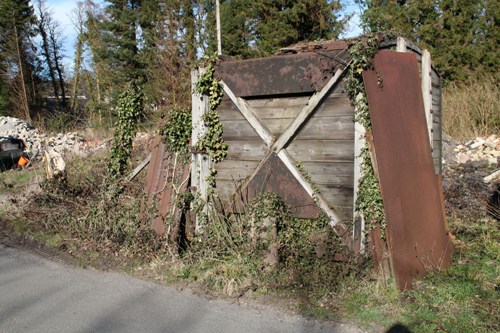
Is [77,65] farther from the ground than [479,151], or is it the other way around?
[77,65]

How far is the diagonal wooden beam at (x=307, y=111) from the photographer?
4.98 meters

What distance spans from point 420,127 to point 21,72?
3473 centimetres

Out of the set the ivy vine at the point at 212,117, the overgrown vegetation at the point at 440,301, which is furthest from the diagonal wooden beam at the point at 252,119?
the overgrown vegetation at the point at 440,301

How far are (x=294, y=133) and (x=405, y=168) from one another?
134 centimetres

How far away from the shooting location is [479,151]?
1151cm

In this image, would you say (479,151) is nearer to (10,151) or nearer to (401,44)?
(401,44)

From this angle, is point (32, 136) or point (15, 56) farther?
point (15, 56)

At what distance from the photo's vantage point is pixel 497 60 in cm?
1848

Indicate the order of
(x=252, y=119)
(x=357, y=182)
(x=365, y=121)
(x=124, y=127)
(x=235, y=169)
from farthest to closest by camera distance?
(x=124, y=127)
(x=235, y=169)
(x=252, y=119)
(x=357, y=182)
(x=365, y=121)

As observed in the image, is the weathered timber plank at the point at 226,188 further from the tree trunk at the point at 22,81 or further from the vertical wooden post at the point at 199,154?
the tree trunk at the point at 22,81

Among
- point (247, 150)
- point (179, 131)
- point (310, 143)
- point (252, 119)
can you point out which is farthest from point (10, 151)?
point (310, 143)

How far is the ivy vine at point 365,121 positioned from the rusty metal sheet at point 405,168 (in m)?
0.09

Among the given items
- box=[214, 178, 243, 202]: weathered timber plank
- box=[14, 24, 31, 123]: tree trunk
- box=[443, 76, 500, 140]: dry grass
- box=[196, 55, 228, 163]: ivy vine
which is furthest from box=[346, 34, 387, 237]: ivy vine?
box=[14, 24, 31, 123]: tree trunk

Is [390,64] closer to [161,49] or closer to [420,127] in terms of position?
[420,127]
